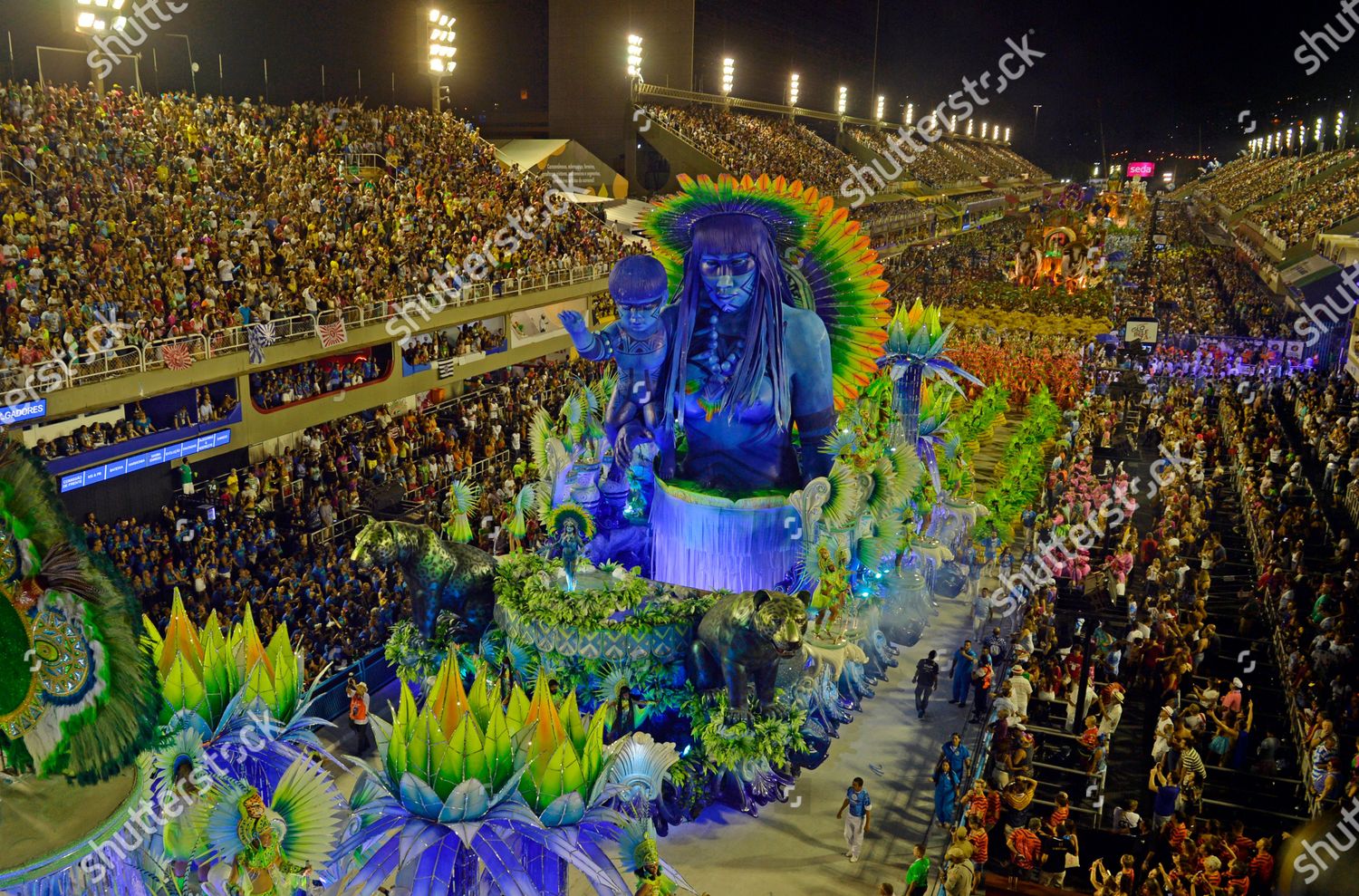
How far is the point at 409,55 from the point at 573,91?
1144 centimetres

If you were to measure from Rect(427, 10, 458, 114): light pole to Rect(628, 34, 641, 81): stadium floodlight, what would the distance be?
11.5 metres

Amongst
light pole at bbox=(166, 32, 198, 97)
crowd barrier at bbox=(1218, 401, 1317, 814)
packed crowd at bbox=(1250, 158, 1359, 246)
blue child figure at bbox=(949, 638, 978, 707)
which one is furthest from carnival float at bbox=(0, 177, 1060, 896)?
packed crowd at bbox=(1250, 158, 1359, 246)

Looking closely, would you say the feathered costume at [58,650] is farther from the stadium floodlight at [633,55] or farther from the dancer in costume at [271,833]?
the stadium floodlight at [633,55]

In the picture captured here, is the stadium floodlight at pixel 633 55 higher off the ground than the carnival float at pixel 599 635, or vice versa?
the stadium floodlight at pixel 633 55

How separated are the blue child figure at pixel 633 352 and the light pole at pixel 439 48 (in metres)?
23.0

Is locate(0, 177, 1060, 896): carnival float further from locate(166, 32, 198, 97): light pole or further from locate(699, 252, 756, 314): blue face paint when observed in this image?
locate(166, 32, 198, 97): light pole

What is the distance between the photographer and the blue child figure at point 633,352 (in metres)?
11.3

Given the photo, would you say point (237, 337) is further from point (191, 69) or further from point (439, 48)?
point (439, 48)

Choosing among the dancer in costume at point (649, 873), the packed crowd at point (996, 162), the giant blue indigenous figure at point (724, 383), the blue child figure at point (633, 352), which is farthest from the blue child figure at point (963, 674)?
the packed crowd at point (996, 162)

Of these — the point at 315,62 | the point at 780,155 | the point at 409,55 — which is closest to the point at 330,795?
the point at 315,62

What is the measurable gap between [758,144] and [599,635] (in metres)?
45.8

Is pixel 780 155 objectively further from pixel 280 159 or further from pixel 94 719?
pixel 94 719

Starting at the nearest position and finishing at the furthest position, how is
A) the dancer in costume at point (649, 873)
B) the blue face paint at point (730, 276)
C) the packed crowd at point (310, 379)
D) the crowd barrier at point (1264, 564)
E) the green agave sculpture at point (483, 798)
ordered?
the green agave sculpture at point (483, 798) → the dancer in costume at point (649, 873) → the crowd barrier at point (1264, 564) → the blue face paint at point (730, 276) → the packed crowd at point (310, 379)

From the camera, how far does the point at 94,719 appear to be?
4281 millimetres
